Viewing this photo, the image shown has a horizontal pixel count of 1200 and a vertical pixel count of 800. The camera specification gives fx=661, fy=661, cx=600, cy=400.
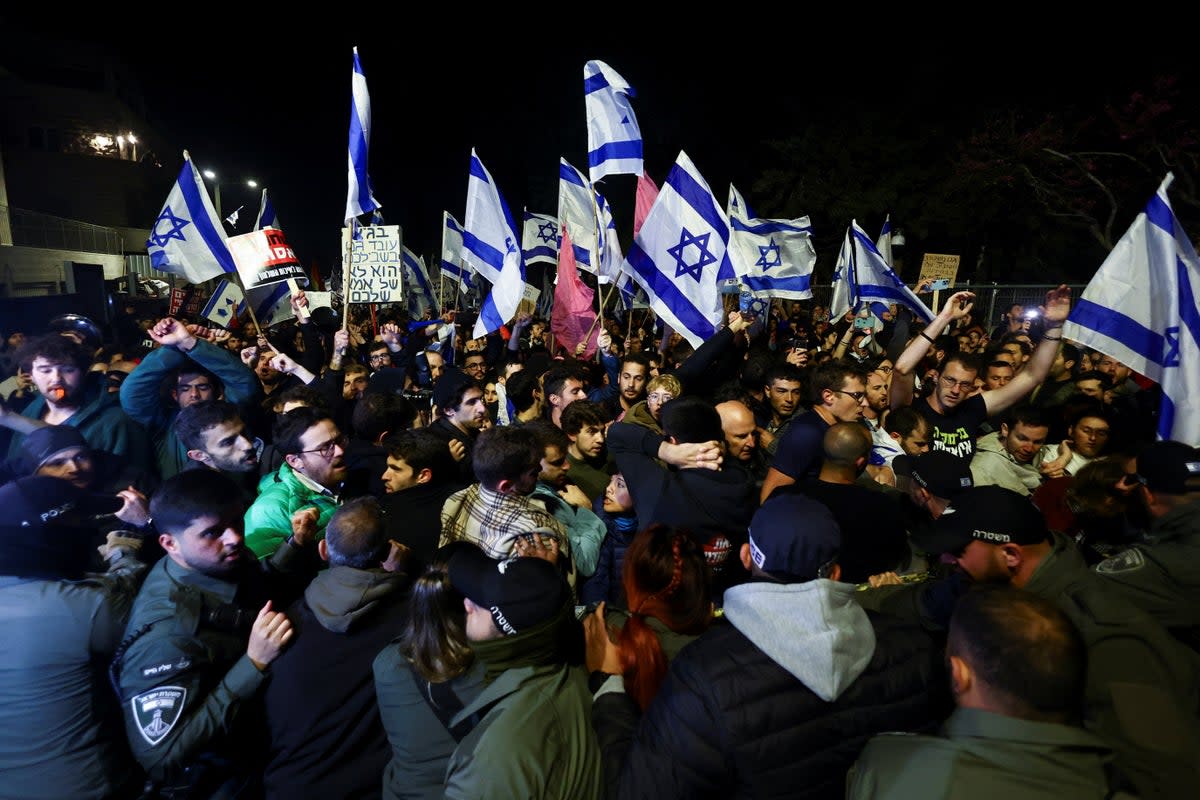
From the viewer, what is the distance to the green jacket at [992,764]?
148cm

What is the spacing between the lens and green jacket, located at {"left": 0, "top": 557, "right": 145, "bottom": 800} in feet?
7.25

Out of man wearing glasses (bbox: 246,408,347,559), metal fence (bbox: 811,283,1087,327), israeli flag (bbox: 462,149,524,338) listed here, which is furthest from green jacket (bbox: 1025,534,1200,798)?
metal fence (bbox: 811,283,1087,327)

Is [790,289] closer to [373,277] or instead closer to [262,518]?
[373,277]

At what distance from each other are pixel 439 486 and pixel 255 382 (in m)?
2.36

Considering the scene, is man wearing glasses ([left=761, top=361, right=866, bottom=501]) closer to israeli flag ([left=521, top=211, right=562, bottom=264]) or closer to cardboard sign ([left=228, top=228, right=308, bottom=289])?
cardboard sign ([left=228, top=228, right=308, bottom=289])

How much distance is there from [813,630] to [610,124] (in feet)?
20.2

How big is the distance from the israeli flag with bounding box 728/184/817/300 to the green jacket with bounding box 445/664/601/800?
8.63m

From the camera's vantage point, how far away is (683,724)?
1.86 meters

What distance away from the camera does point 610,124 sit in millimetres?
6891

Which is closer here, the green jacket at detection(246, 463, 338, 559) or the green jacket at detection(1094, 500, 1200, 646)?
the green jacket at detection(1094, 500, 1200, 646)

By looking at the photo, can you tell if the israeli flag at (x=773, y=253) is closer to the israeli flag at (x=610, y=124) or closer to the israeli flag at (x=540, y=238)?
the israeli flag at (x=540, y=238)

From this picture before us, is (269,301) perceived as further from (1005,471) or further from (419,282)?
(1005,471)

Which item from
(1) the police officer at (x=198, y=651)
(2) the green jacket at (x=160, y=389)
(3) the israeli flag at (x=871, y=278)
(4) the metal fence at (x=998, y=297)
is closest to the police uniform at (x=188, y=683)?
(1) the police officer at (x=198, y=651)

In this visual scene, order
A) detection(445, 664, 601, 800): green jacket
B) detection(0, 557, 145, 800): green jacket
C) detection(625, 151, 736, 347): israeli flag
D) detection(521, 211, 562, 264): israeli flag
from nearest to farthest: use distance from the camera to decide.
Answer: detection(445, 664, 601, 800): green jacket, detection(0, 557, 145, 800): green jacket, detection(625, 151, 736, 347): israeli flag, detection(521, 211, 562, 264): israeli flag
